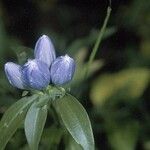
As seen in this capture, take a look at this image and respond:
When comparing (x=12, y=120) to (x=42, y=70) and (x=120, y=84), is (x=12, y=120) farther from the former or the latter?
(x=120, y=84)

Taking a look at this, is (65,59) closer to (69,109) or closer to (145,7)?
(69,109)

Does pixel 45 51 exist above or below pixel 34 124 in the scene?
above

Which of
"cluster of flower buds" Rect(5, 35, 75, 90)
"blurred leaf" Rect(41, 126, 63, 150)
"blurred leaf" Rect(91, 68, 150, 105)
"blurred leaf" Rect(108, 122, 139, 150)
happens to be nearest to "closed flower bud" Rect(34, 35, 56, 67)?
"cluster of flower buds" Rect(5, 35, 75, 90)

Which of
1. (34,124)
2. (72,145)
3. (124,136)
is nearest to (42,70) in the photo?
(34,124)

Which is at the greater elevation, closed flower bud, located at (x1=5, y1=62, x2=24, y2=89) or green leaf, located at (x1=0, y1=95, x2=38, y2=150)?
closed flower bud, located at (x1=5, y1=62, x2=24, y2=89)

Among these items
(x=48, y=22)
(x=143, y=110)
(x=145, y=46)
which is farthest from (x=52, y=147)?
(x=48, y=22)

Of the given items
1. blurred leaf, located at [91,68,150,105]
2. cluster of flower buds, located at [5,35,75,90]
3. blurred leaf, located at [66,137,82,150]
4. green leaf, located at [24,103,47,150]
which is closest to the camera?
green leaf, located at [24,103,47,150]

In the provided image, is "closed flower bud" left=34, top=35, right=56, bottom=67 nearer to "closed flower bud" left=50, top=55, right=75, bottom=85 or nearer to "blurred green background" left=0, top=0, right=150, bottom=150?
"closed flower bud" left=50, top=55, right=75, bottom=85
